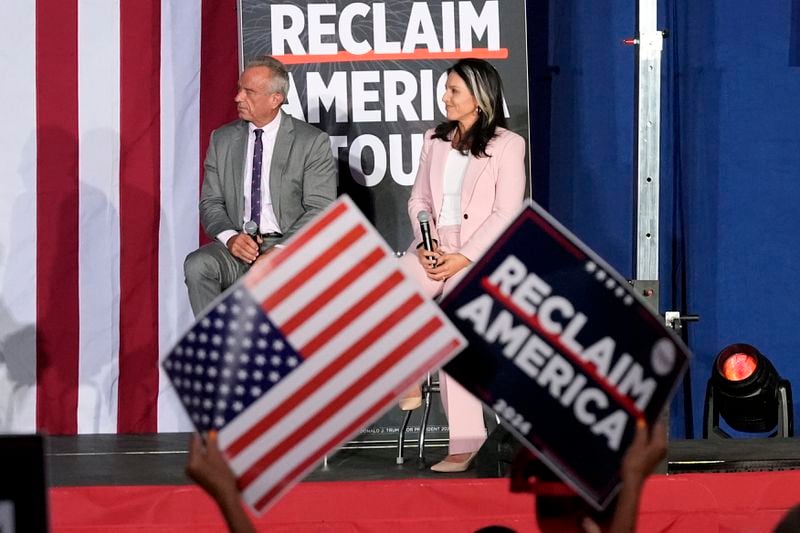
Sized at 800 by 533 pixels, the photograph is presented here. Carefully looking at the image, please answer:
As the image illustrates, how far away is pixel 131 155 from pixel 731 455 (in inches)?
104

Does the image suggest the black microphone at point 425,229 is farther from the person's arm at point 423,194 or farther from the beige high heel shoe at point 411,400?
the beige high heel shoe at point 411,400

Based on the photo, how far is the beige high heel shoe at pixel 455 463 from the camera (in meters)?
4.46

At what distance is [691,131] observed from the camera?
5477mm

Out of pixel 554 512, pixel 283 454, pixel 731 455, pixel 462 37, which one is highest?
pixel 462 37

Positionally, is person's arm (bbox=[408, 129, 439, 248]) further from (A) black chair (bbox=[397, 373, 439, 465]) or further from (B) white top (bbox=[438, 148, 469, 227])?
(A) black chair (bbox=[397, 373, 439, 465])

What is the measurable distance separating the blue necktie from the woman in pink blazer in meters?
0.55

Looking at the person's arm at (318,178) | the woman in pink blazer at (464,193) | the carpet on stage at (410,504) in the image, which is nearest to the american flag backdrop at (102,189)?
the person's arm at (318,178)

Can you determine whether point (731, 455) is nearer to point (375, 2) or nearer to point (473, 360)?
point (375, 2)

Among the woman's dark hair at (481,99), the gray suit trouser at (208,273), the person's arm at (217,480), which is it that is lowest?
the gray suit trouser at (208,273)

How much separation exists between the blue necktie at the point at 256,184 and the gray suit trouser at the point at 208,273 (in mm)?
119

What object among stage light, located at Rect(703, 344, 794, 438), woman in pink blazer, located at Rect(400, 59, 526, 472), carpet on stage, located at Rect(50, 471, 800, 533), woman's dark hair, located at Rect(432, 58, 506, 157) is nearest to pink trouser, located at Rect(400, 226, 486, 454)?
woman in pink blazer, located at Rect(400, 59, 526, 472)

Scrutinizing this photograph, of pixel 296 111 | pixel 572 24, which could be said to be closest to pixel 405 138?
pixel 296 111

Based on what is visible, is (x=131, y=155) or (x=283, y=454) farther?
(x=131, y=155)

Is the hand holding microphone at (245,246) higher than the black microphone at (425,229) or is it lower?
lower
